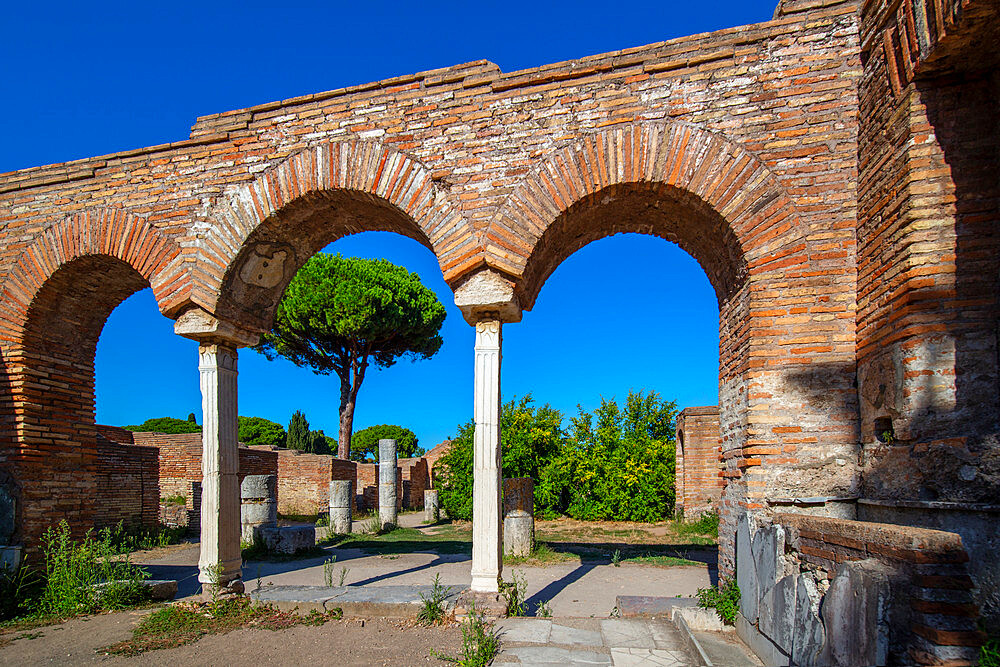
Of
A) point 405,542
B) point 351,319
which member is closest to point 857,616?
point 405,542

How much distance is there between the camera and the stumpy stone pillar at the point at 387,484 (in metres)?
16.9

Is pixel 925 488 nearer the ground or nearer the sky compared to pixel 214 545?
nearer the sky

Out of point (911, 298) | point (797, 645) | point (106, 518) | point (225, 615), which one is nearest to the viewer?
point (797, 645)

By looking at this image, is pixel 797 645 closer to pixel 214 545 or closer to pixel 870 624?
pixel 870 624

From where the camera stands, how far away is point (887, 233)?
4.56 metres

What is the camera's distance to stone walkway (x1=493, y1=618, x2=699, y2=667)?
4.45m

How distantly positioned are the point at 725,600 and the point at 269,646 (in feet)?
12.9

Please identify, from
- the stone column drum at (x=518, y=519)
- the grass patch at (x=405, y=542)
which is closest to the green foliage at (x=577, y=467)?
the grass patch at (x=405, y=542)

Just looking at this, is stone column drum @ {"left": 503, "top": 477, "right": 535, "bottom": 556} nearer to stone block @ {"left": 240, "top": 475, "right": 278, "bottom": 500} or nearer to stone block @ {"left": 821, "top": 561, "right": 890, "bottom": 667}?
stone block @ {"left": 240, "top": 475, "right": 278, "bottom": 500}

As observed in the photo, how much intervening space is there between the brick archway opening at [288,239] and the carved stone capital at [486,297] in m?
0.68

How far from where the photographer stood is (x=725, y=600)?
5.11 meters

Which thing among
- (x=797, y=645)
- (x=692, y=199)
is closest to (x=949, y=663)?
(x=797, y=645)

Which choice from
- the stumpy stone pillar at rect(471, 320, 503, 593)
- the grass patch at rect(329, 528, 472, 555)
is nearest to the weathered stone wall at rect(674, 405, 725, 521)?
the grass patch at rect(329, 528, 472, 555)

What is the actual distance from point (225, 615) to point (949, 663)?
19.8 ft
